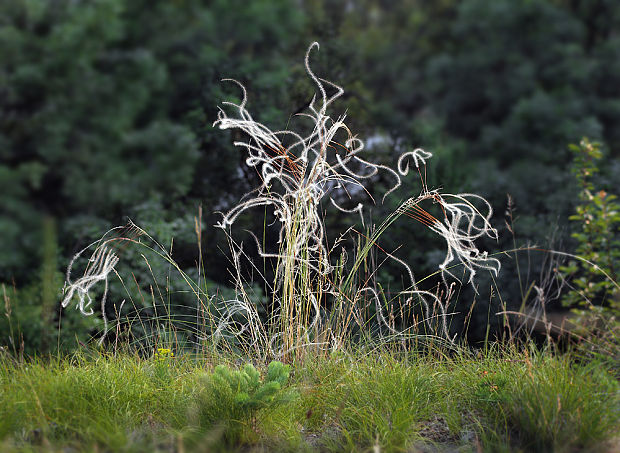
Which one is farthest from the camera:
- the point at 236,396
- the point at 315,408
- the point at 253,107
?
the point at 253,107

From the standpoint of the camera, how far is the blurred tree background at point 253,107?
15.5 feet

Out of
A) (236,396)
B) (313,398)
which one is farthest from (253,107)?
(236,396)

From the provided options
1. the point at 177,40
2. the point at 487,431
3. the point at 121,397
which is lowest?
the point at 487,431

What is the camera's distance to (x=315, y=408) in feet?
8.30

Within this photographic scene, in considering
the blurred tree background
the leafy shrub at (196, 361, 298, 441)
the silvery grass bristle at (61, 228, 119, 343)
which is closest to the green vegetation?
the leafy shrub at (196, 361, 298, 441)

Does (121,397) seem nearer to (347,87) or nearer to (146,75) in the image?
(347,87)

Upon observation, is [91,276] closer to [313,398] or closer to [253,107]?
[313,398]

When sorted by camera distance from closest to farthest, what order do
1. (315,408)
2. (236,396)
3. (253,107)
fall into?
(236,396) < (315,408) < (253,107)

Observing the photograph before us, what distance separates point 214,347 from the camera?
2.81 meters

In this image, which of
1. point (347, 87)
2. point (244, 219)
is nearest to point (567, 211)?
point (347, 87)

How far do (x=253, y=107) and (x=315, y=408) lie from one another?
3049 millimetres

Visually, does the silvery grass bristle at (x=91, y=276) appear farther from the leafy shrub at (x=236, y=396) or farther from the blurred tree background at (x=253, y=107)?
the leafy shrub at (x=236, y=396)

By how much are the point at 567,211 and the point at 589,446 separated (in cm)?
324

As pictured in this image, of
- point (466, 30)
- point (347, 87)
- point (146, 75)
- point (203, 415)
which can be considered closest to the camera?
point (203, 415)
